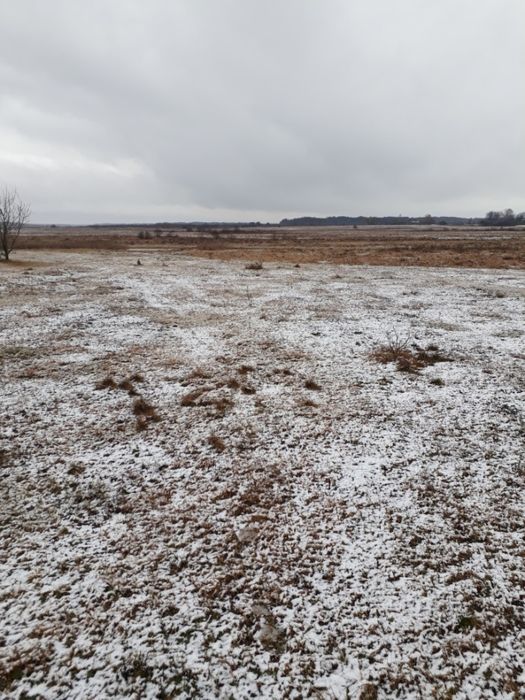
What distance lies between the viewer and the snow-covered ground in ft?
Result: 9.54

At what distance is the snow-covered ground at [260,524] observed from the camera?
9.54ft

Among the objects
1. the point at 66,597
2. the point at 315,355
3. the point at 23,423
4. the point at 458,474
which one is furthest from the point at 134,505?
the point at 315,355

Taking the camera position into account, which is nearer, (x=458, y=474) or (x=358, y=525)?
(x=358, y=525)

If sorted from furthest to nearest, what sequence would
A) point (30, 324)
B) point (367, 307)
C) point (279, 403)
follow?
point (367, 307) < point (30, 324) < point (279, 403)

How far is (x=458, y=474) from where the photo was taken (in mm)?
5016

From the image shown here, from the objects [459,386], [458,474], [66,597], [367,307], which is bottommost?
[66,597]

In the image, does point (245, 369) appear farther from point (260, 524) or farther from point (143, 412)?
point (260, 524)

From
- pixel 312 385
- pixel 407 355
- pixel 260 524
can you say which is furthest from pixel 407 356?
pixel 260 524

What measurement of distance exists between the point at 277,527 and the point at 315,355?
5855 millimetres

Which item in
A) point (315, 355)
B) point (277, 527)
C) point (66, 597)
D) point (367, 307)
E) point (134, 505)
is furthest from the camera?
point (367, 307)

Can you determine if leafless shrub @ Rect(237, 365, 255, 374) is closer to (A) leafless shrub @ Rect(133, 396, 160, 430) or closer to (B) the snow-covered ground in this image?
(B) the snow-covered ground

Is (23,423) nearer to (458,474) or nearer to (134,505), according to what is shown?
(134,505)

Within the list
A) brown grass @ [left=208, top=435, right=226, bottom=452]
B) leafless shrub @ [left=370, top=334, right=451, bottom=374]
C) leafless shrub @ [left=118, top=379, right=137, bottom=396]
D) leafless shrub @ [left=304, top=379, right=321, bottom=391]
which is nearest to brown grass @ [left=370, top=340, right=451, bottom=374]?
leafless shrub @ [left=370, top=334, right=451, bottom=374]

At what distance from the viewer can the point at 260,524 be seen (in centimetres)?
426
